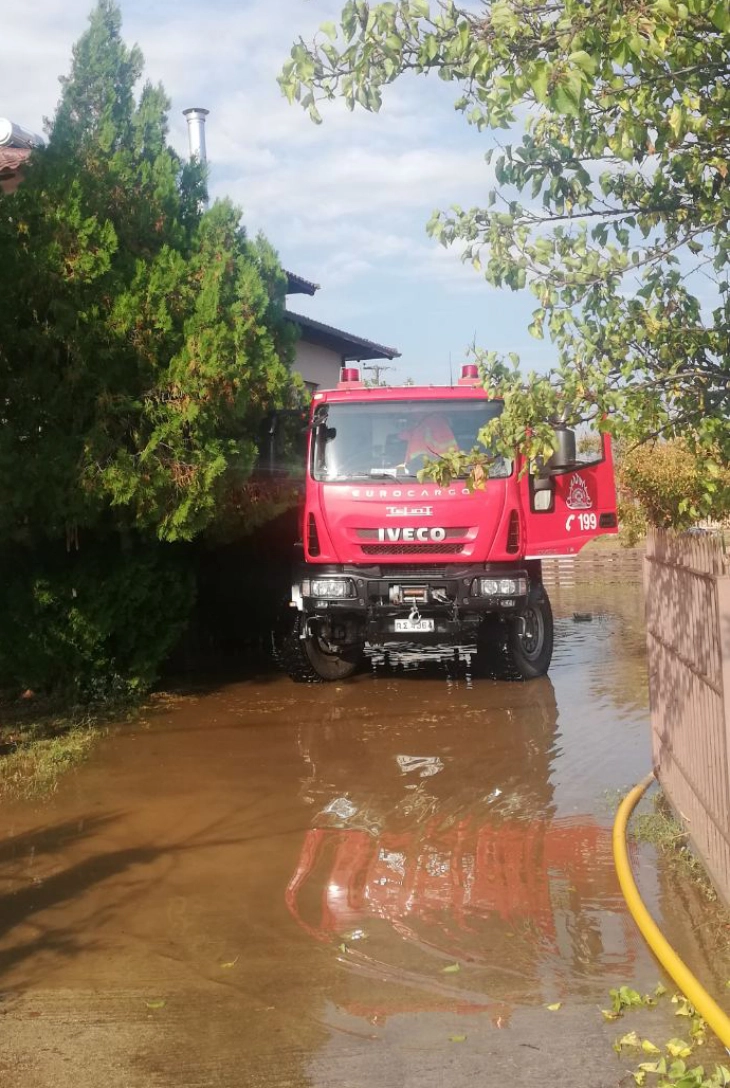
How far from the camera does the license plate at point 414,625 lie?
1061 centimetres

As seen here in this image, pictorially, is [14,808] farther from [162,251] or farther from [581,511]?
[581,511]

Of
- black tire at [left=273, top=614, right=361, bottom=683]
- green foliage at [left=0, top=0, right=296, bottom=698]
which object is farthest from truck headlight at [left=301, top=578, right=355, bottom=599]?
green foliage at [left=0, top=0, right=296, bottom=698]

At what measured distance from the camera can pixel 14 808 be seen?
6.98 m

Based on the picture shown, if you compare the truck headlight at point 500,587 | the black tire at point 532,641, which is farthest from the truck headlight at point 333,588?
the black tire at point 532,641

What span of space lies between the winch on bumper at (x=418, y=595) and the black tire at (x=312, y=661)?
89 centimetres

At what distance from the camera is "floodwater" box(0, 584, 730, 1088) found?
12.2 feet

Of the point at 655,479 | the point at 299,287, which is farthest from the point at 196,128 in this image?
the point at 655,479

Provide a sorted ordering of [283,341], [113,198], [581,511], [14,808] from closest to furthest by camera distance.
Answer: [14,808]
[113,198]
[581,511]
[283,341]

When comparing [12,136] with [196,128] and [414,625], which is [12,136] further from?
[414,625]

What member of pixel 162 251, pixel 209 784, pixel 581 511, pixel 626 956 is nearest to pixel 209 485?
pixel 162 251

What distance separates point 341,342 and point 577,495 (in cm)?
1022

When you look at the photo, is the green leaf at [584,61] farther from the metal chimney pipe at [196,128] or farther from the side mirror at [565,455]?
the metal chimney pipe at [196,128]

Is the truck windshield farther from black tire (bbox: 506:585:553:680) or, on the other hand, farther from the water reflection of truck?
the water reflection of truck

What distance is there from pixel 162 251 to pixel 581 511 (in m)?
4.50
